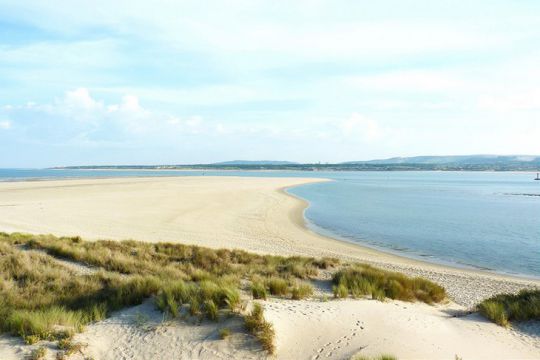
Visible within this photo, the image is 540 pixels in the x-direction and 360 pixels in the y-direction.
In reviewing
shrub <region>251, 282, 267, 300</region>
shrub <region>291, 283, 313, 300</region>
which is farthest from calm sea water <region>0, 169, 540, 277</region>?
shrub <region>251, 282, 267, 300</region>

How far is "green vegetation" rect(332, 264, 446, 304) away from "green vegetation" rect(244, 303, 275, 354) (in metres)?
2.85

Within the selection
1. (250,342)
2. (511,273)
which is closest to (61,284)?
(250,342)

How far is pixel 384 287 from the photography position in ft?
31.6

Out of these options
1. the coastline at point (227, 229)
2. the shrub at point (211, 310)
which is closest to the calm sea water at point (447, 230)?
the coastline at point (227, 229)

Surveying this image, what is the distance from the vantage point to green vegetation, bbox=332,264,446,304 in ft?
30.1

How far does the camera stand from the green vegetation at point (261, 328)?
19.8 ft

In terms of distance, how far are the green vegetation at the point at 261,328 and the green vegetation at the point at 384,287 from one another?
2851 millimetres

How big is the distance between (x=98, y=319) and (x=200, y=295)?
170cm

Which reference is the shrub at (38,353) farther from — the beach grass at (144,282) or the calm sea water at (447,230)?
the calm sea water at (447,230)

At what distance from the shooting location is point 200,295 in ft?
24.5

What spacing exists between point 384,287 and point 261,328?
4335mm

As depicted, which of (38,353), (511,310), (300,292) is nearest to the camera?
(38,353)

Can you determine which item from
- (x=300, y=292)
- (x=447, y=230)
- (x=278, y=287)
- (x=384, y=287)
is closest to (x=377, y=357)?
(x=300, y=292)

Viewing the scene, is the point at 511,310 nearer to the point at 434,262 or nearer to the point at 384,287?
the point at 384,287
